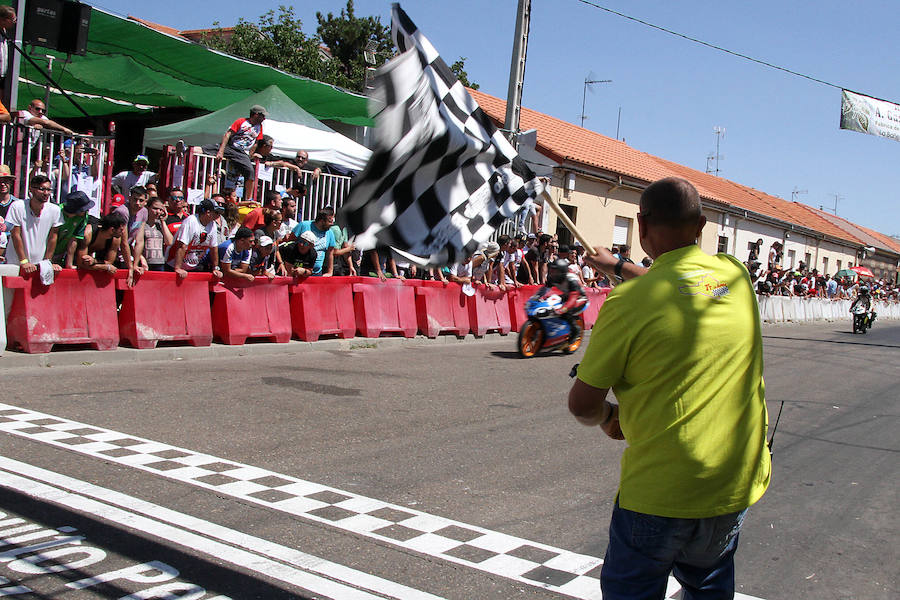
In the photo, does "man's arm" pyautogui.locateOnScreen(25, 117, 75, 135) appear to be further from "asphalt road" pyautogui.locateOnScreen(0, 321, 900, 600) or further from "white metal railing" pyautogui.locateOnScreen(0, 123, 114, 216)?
"asphalt road" pyautogui.locateOnScreen(0, 321, 900, 600)

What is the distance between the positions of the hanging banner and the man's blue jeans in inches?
785

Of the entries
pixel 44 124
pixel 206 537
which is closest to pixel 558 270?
pixel 44 124

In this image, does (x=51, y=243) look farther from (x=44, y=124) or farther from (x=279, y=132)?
(x=279, y=132)

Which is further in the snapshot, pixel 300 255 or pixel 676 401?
pixel 300 255

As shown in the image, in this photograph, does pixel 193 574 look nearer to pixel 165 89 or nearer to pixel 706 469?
pixel 706 469

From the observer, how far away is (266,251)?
39.2 feet

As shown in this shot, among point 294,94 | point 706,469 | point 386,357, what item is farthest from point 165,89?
point 706,469

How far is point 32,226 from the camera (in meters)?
9.91

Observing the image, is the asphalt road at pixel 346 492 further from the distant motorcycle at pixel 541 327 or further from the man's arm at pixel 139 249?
the distant motorcycle at pixel 541 327

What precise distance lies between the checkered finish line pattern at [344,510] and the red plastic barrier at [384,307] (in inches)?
283

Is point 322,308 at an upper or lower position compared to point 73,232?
lower

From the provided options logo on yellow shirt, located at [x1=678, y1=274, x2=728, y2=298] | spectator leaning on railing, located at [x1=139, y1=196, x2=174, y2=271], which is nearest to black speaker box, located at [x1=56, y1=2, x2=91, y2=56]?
spectator leaning on railing, located at [x1=139, y1=196, x2=174, y2=271]

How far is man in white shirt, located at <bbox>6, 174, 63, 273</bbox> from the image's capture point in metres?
9.72

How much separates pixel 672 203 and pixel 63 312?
8964 mm
